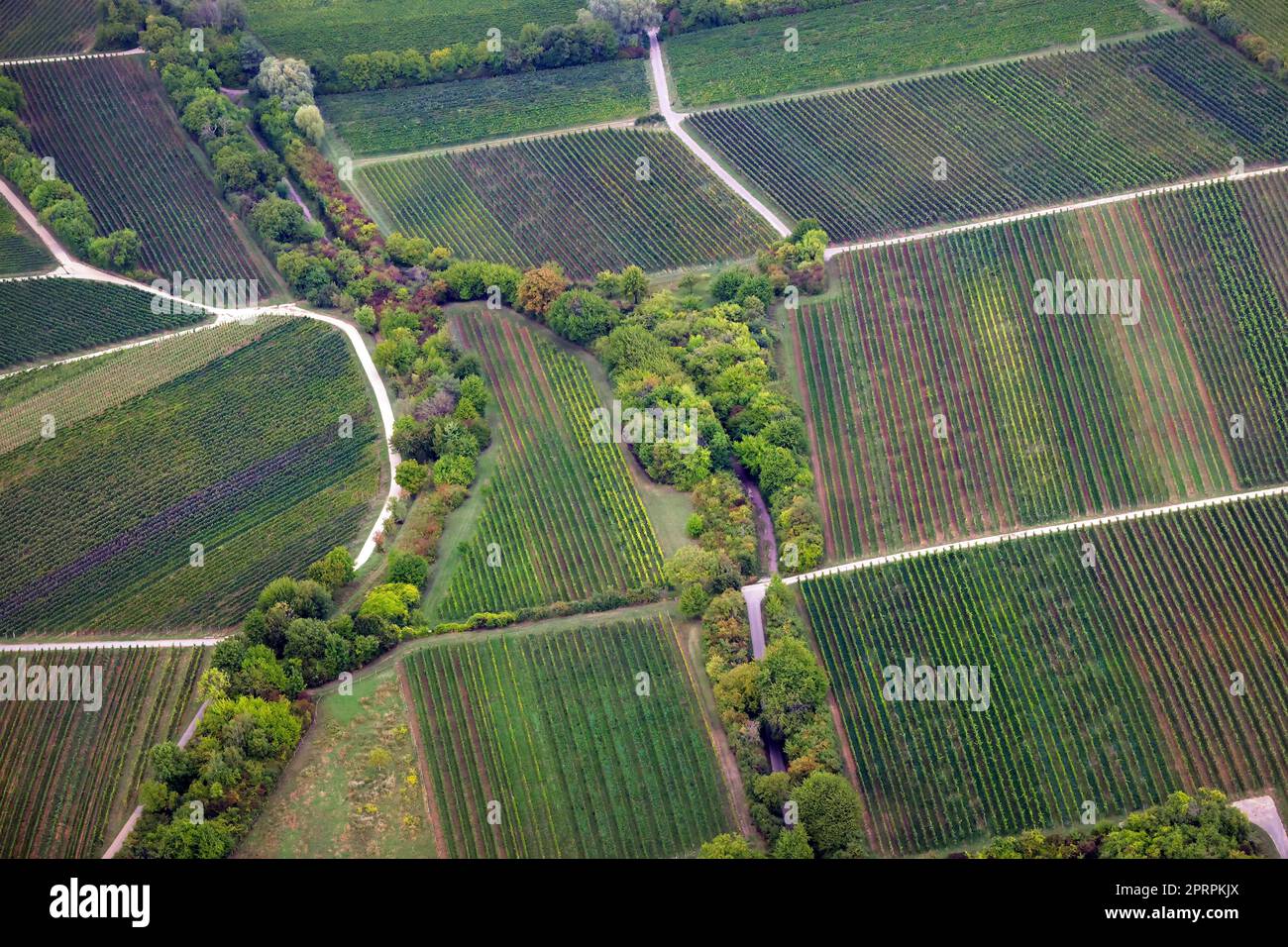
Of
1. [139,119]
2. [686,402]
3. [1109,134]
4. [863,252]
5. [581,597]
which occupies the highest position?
[139,119]

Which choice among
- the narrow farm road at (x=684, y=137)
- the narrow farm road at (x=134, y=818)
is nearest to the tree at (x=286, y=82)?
the narrow farm road at (x=684, y=137)

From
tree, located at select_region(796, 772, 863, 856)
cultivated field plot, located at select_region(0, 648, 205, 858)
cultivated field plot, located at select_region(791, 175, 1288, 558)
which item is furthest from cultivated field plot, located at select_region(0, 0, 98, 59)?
tree, located at select_region(796, 772, 863, 856)

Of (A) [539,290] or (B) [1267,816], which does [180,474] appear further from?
(B) [1267,816]

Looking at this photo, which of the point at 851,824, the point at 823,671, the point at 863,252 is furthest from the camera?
the point at 863,252

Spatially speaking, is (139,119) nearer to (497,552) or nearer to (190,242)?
(190,242)

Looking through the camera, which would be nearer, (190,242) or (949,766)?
(949,766)

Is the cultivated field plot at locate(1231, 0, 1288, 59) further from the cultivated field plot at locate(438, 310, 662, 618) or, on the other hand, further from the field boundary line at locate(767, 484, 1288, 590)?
the cultivated field plot at locate(438, 310, 662, 618)

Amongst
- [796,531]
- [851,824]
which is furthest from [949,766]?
[796,531]

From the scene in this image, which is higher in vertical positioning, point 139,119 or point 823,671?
point 139,119
